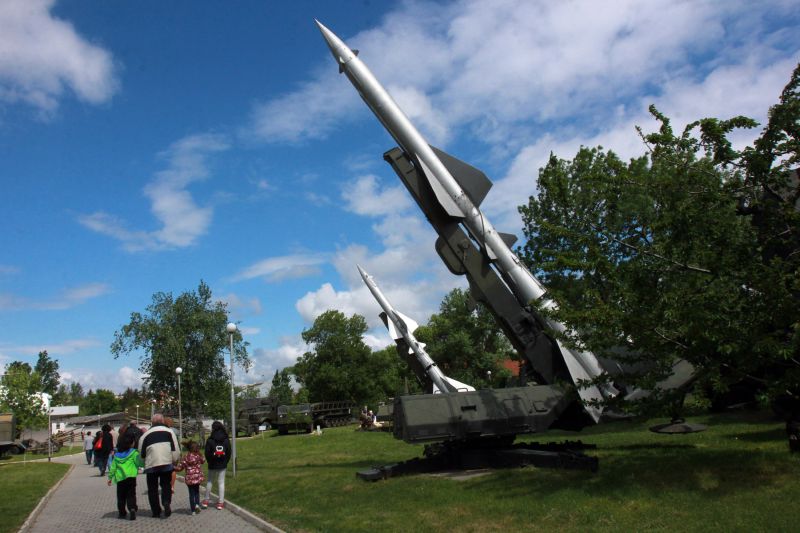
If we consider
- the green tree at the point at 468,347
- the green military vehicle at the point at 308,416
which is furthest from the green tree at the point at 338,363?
the green military vehicle at the point at 308,416

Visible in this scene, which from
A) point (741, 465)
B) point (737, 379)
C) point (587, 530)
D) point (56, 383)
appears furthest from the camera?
point (56, 383)

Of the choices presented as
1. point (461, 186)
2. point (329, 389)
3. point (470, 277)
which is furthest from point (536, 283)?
point (329, 389)

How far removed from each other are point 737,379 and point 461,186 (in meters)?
6.35

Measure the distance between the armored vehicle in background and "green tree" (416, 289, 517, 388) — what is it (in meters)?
13.3

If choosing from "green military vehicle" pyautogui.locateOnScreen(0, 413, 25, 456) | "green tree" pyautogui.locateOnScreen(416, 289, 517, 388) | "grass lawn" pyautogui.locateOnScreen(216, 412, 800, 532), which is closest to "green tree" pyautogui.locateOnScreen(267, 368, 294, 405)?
"green tree" pyautogui.locateOnScreen(416, 289, 517, 388)

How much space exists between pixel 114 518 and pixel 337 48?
394 inches

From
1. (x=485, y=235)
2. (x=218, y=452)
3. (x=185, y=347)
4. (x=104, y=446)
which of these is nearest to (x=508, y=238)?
(x=485, y=235)

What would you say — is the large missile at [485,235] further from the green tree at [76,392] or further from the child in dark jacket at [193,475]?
the green tree at [76,392]

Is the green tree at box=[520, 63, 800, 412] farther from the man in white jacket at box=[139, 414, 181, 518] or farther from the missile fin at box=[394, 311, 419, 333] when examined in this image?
the missile fin at box=[394, 311, 419, 333]

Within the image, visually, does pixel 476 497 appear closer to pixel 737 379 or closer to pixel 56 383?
pixel 737 379

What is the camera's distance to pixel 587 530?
617 centimetres

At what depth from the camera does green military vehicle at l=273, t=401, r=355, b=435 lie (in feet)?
104

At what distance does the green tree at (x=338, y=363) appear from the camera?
47938 mm

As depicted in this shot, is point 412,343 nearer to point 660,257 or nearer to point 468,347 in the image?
point 660,257
